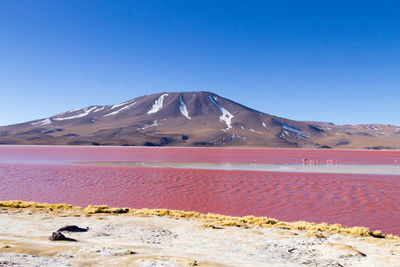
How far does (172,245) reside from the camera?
401 inches

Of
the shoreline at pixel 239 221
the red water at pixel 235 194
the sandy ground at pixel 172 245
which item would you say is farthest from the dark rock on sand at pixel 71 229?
the red water at pixel 235 194

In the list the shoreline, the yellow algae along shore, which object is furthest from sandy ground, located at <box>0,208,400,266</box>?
the shoreline

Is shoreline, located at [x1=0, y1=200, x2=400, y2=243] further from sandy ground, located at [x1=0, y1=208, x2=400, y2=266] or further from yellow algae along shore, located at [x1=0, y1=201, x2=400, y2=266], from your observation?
sandy ground, located at [x1=0, y1=208, x2=400, y2=266]

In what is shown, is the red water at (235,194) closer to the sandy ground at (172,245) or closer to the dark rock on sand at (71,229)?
the sandy ground at (172,245)

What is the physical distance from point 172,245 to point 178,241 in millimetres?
534

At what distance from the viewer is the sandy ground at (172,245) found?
825 centimetres

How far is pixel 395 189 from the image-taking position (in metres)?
23.4

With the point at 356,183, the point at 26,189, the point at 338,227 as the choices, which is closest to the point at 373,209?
the point at 338,227

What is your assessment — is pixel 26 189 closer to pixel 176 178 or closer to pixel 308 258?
pixel 176 178

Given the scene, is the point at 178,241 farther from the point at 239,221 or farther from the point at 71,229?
the point at 71,229

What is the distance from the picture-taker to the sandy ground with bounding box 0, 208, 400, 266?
825cm

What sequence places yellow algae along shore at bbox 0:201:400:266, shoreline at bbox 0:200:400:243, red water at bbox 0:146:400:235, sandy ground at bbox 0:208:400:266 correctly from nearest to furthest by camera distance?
sandy ground at bbox 0:208:400:266 < yellow algae along shore at bbox 0:201:400:266 < shoreline at bbox 0:200:400:243 < red water at bbox 0:146:400:235

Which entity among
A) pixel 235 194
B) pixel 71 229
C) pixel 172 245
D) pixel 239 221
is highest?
pixel 71 229

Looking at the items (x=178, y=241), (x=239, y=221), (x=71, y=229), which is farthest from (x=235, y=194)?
(x=71, y=229)
